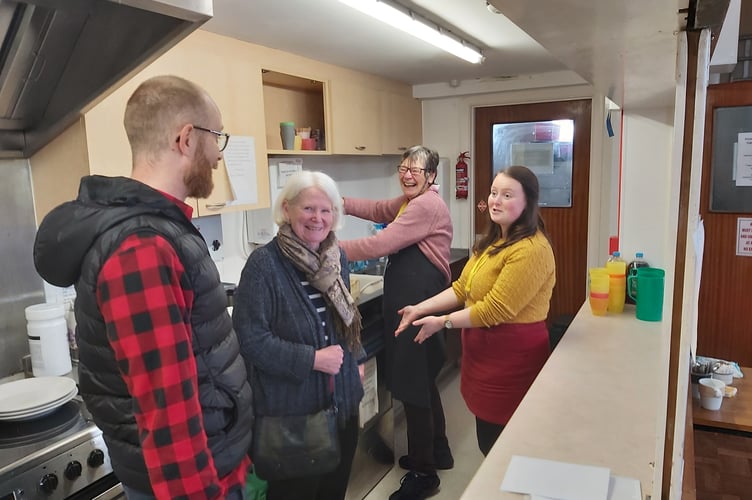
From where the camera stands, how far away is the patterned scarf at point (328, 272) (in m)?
1.69

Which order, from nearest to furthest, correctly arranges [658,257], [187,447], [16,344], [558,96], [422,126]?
[187,447] → [16,344] → [658,257] → [558,96] → [422,126]

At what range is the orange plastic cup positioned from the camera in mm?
2080

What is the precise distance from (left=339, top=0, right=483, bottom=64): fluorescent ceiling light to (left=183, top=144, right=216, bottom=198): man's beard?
0.97 meters

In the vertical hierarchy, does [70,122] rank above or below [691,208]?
above

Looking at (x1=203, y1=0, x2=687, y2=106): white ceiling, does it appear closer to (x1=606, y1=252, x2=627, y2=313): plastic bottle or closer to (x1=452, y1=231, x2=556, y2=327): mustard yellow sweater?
(x1=452, y1=231, x2=556, y2=327): mustard yellow sweater

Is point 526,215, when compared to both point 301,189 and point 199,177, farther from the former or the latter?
point 199,177

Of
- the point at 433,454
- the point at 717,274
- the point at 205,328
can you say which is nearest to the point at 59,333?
the point at 205,328

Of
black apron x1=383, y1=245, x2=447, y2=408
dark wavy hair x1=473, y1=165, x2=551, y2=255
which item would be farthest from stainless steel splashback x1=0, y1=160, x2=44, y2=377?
dark wavy hair x1=473, y1=165, x2=551, y2=255

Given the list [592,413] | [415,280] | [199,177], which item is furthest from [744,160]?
[199,177]

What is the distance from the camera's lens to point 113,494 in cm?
155

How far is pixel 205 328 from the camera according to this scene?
3.73 ft

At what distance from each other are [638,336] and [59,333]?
1.99m

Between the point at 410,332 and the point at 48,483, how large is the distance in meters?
1.48

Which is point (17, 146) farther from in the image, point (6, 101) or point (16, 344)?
point (16, 344)
